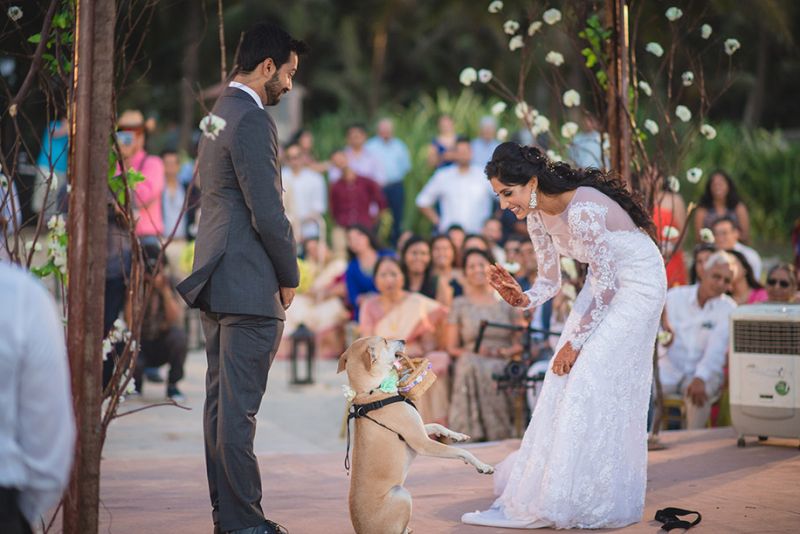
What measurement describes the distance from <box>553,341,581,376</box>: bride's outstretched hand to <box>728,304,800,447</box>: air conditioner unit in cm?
236

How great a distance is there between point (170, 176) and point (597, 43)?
296 inches

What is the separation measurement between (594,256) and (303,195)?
9.71 meters

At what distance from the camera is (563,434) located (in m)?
5.34

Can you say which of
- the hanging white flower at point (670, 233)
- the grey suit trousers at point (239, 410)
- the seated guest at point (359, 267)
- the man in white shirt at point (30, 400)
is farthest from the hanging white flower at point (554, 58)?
the man in white shirt at point (30, 400)

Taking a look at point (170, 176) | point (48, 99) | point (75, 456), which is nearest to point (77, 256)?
point (75, 456)

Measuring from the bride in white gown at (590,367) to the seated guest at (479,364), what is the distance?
320 cm

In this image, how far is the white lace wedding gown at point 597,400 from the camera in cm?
534

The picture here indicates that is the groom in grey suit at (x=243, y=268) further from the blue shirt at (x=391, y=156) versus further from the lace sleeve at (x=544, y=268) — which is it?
the blue shirt at (x=391, y=156)

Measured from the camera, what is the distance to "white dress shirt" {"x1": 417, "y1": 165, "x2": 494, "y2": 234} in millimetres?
14008

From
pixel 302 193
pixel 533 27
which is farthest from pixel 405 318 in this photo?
pixel 302 193

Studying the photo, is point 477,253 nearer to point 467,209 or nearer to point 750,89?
point 467,209

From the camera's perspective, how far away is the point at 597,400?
5387 mm

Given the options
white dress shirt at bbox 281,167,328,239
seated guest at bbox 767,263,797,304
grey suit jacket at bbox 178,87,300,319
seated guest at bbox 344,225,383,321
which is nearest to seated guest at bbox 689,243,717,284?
seated guest at bbox 767,263,797,304

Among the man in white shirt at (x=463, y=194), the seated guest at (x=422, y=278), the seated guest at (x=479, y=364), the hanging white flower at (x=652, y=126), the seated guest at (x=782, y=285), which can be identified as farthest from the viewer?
the man in white shirt at (x=463, y=194)
